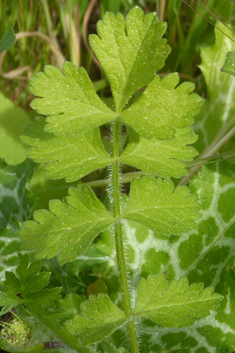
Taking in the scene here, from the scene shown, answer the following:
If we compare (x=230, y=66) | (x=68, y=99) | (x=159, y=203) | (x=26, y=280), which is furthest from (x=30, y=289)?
(x=230, y=66)

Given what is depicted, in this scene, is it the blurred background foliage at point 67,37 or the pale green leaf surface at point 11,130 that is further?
the blurred background foliage at point 67,37

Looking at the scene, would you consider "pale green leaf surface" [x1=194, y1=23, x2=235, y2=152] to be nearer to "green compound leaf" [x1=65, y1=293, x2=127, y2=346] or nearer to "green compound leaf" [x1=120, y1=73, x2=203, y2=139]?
"green compound leaf" [x1=120, y1=73, x2=203, y2=139]

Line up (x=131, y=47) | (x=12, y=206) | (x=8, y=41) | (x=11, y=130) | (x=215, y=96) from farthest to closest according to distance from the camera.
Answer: (x=215, y=96) < (x=11, y=130) < (x=12, y=206) < (x=8, y=41) < (x=131, y=47)

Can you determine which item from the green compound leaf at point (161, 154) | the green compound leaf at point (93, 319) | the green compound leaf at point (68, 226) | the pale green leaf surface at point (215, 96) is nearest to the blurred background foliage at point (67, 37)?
the pale green leaf surface at point (215, 96)

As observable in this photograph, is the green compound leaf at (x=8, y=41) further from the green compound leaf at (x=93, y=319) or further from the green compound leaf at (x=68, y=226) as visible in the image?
the green compound leaf at (x=93, y=319)

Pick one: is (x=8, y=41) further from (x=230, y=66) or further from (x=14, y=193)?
(x=230, y=66)
